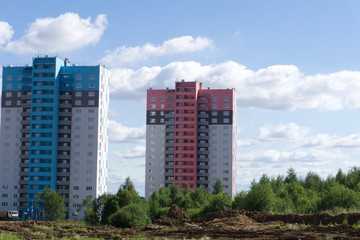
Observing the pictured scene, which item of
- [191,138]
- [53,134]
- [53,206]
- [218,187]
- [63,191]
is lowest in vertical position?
[53,206]

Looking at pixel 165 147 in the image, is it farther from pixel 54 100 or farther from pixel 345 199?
pixel 345 199

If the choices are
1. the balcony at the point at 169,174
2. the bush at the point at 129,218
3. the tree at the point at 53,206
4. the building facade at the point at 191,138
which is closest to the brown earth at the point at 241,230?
the bush at the point at 129,218

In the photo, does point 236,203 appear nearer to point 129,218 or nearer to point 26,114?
point 129,218

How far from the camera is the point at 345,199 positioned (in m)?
66.4

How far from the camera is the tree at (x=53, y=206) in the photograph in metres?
111

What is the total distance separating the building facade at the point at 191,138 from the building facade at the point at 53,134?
21165 mm

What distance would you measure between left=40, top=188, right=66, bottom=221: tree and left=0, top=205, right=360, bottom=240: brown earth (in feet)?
222

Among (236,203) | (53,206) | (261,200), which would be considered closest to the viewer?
(261,200)

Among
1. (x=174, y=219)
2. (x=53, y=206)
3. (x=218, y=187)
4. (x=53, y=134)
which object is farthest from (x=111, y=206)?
(x=218, y=187)

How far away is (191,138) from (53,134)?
4144 cm

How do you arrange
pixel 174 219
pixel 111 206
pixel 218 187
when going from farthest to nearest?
pixel 218 187, pixel 111 206, pixel 174 219

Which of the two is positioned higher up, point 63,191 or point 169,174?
point 169,174

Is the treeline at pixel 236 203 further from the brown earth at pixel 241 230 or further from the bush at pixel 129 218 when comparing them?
the brown earth at pixel 241 230

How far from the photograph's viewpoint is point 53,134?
407 feet
